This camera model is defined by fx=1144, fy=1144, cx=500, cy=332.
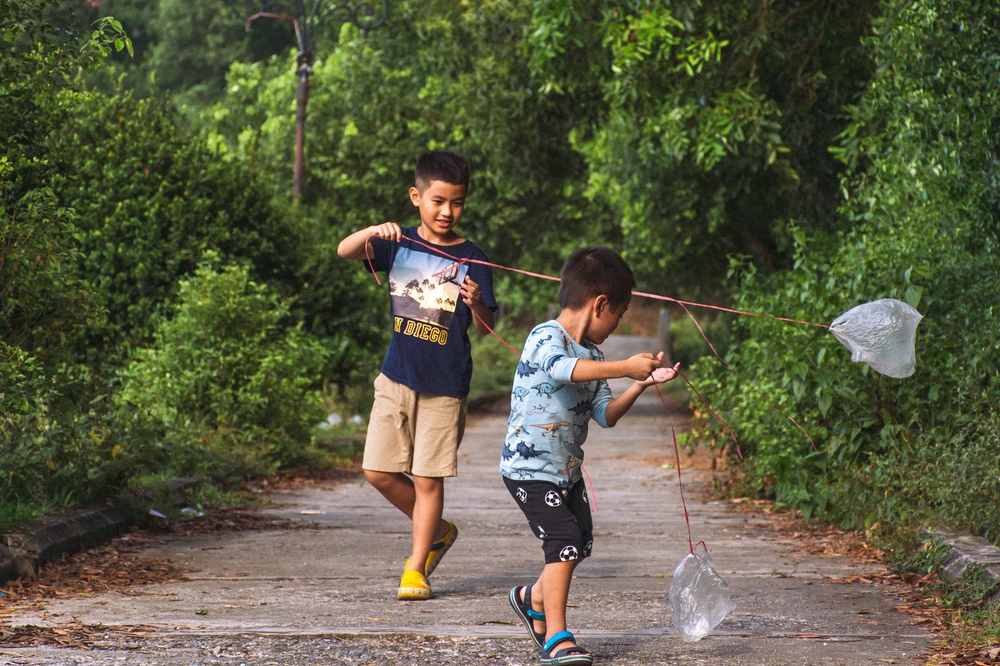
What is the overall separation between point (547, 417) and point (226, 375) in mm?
5884

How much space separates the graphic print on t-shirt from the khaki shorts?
13.8 inches

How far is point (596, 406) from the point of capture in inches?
165

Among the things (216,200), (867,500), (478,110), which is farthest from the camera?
(478,110)

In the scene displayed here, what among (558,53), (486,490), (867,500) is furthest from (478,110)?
(867,500)

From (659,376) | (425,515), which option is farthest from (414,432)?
(659,376)

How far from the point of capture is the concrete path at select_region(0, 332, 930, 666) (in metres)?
4.04

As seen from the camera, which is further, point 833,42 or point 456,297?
point 833,42

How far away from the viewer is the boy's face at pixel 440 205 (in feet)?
16.6

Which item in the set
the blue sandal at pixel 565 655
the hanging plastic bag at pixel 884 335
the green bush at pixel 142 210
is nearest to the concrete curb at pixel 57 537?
the blue sandal at pixel 565 655

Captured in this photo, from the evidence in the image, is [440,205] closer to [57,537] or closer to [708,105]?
[57,537]

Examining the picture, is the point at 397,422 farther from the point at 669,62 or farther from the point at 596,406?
the point at 669,62

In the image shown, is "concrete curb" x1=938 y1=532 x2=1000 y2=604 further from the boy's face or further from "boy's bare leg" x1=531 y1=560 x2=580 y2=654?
the boy's face

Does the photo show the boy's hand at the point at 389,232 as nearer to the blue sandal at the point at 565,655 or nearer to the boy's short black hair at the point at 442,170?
the boy's short black hair at the point at 442,170

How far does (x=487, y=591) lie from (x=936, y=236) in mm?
4012
